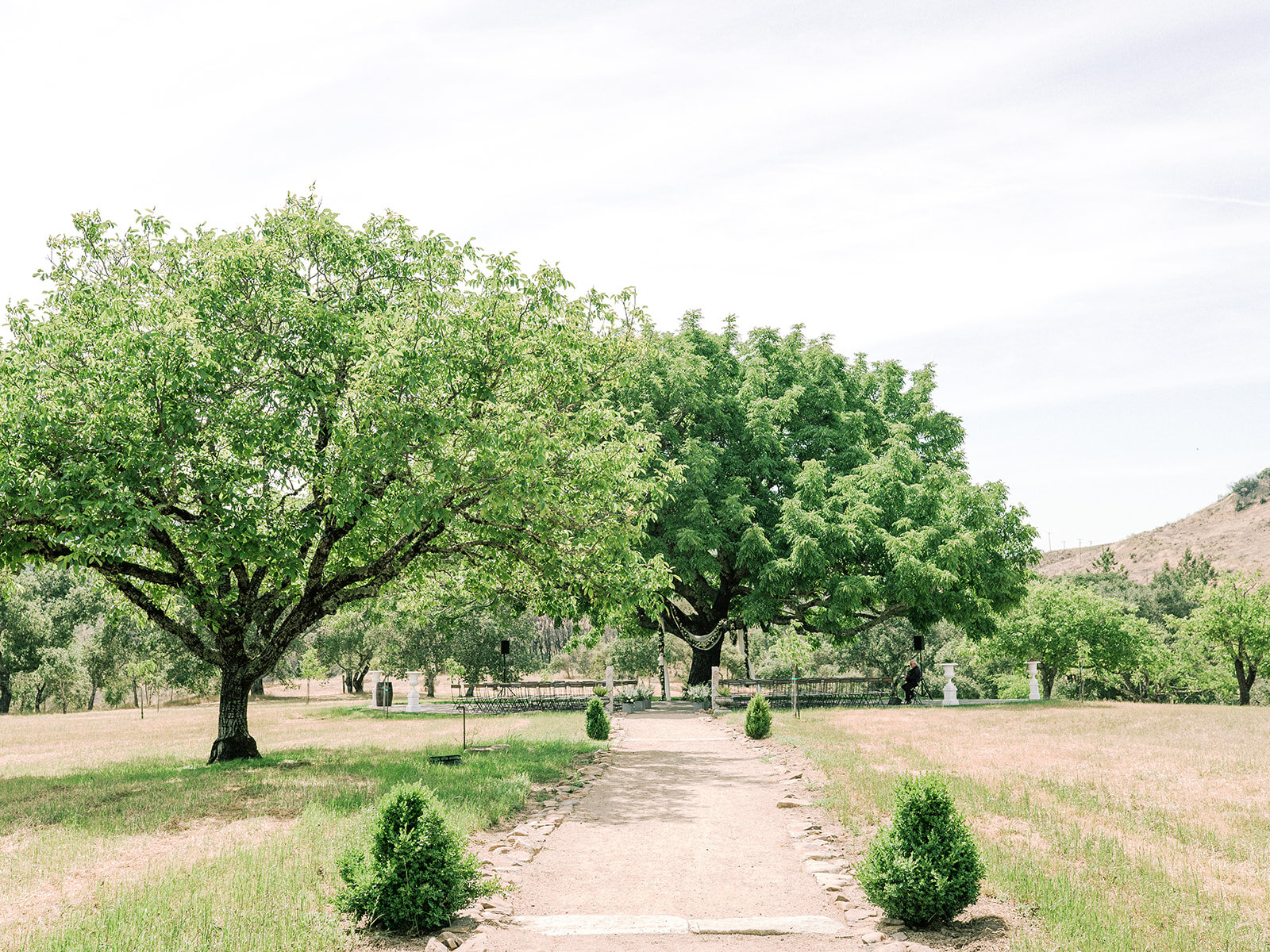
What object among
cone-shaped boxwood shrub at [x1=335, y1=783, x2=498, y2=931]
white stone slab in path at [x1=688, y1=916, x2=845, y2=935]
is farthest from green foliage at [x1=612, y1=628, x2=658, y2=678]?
cone-shaped boxwood shrub at [x1=335, y1=783, x2=498, y2=931]

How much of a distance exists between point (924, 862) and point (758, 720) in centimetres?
1311

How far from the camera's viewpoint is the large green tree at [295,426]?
41.5 feet

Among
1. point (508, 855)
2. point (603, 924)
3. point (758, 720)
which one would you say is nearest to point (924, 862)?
point (603, 924)

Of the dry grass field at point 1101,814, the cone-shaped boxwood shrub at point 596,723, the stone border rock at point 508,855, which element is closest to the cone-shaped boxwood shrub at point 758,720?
the dry grass field at point 1101,814

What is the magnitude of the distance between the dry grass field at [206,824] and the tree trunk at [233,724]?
0.81 metres

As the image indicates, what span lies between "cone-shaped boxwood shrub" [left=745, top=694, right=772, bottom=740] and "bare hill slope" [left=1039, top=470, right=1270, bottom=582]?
108m

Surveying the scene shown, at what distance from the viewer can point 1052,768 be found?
13594 mm

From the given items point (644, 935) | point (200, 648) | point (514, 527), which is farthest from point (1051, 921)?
point (200, 648)

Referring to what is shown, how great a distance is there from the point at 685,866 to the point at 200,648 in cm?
1241

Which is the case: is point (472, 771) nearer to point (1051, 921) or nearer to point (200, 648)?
point (200, 648)

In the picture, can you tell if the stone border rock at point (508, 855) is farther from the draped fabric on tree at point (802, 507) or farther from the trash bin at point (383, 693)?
the trash bin at point (383, 693)

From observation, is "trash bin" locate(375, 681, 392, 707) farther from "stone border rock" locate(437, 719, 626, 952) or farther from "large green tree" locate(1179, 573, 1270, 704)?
"large green tree" locate(1179, 573, 1270, 704)

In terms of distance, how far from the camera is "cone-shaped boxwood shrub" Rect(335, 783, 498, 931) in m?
6.55

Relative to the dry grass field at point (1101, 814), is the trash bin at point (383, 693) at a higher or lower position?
lower
